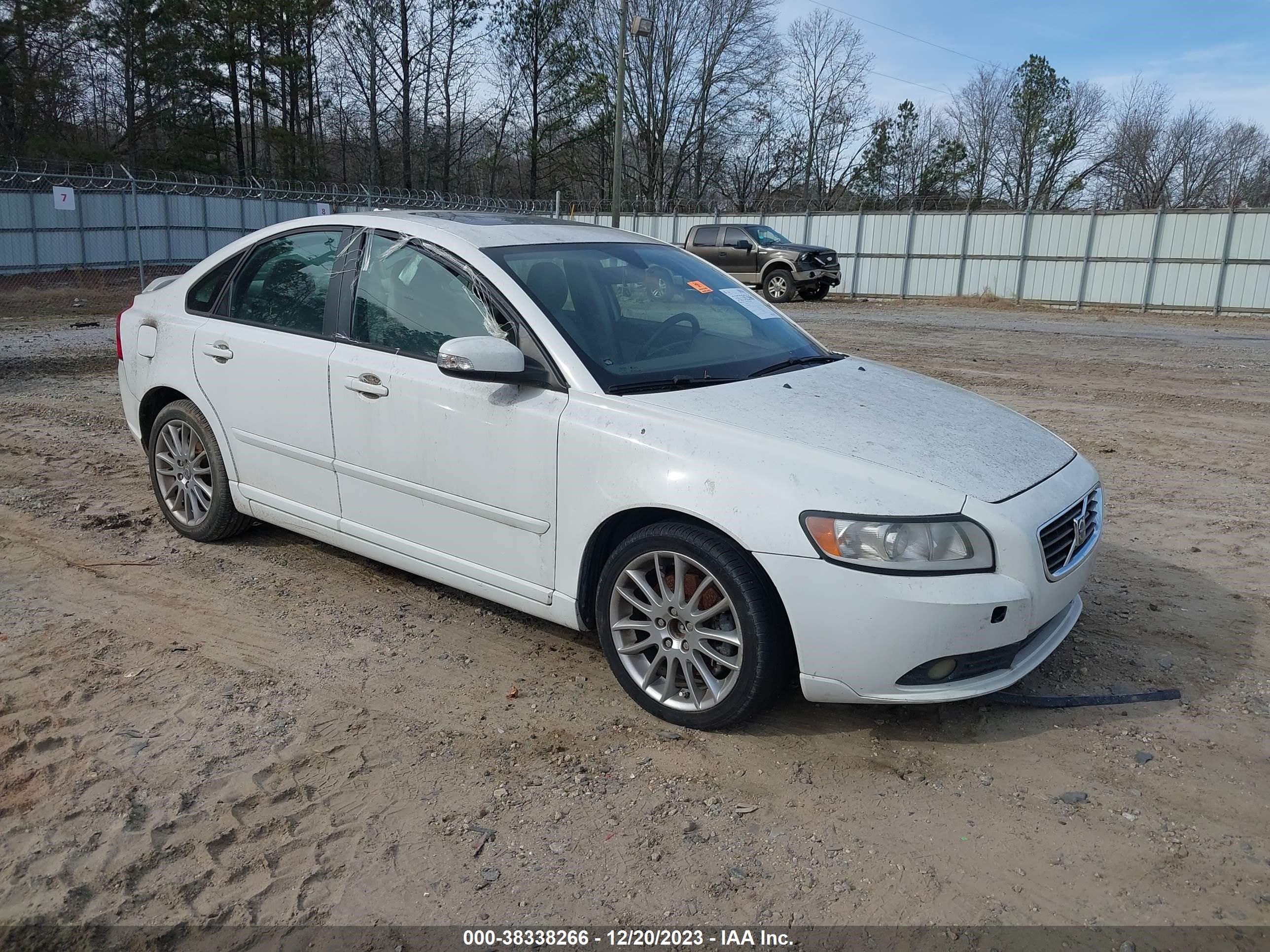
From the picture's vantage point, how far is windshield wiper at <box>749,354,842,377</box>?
3.91 metres

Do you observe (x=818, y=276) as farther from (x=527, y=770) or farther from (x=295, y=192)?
(x=527, y=770)

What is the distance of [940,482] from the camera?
3.06m

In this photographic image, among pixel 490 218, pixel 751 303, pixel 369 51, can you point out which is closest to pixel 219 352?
pixel 490 218

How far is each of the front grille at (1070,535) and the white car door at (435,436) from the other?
5.51ft

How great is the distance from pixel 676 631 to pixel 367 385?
169cm

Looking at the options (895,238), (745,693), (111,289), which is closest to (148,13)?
(111,289)

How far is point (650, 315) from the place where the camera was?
13.3 feet

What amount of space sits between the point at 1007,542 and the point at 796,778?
999mm

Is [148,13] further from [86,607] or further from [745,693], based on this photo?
[745,693]

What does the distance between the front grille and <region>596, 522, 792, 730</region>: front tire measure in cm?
90

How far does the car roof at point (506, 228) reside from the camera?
4.06 m

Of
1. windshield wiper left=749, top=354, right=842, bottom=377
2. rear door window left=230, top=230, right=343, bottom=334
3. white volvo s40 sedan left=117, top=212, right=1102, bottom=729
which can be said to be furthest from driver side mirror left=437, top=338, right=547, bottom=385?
rear door window left=230, top=230, right=343, bottom=334

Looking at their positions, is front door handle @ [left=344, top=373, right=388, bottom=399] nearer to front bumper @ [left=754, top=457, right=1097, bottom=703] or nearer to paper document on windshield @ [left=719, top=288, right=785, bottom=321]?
paper document on windshield @ [left=719, top=288, right=785, bottom=321]

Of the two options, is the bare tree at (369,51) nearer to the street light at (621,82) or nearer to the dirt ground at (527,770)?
the street light at (621,82)
